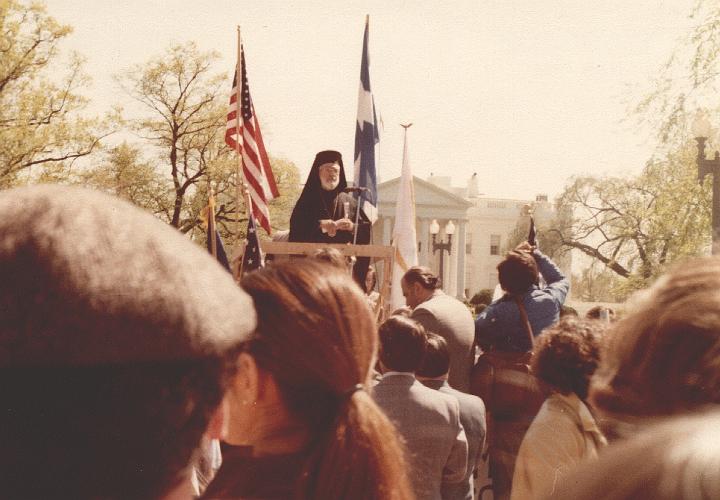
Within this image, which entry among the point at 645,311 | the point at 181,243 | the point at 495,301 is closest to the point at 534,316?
the point at 495,301

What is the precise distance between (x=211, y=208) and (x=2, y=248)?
559cm

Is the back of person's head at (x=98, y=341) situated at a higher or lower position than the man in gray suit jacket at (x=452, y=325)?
higher

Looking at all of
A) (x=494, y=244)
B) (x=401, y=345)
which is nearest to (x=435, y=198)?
(x=494, y=244)

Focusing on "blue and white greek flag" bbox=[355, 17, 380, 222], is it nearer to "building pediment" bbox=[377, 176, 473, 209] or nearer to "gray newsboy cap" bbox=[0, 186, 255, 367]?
"gray newsboy cap" bbox=[0, 186, 255, 367]

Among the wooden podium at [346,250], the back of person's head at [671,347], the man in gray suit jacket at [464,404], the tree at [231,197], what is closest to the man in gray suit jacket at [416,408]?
the man in gray suit jacket at [464,404]

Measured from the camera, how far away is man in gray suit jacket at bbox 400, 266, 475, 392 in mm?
5449

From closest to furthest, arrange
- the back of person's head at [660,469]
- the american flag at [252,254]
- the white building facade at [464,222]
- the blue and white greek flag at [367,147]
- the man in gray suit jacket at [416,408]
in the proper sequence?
the back of person's head at [660,469] → the man in gray suit jacket at [416,408] → the american flag at [252,254] → the blue and white greek flag at [367,147] → the white building facade at [464,222]

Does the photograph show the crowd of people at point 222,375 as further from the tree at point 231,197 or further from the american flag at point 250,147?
the tree at point 231,197

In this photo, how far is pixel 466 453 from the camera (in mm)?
4141

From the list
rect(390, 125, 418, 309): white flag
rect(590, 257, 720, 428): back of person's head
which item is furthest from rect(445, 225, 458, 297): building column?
rect(590, 257, 720, 428): back of person's head

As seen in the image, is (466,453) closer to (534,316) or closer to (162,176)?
(534,316)

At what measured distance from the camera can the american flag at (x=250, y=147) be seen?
9242 millimetres

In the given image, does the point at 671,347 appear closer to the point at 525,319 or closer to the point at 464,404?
the point at 464,404

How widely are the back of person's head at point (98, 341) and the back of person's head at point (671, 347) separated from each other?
22.4 inches
